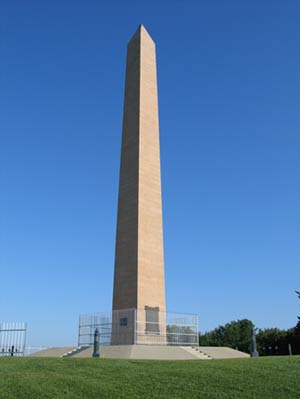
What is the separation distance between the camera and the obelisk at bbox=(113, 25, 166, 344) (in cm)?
2442

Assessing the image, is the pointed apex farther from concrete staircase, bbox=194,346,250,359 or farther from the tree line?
the tree line

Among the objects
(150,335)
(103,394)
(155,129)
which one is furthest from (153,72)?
(103,394)

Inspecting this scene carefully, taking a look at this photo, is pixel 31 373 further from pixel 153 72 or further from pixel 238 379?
pixel 153 72

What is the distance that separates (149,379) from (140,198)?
→ 13.9 metres

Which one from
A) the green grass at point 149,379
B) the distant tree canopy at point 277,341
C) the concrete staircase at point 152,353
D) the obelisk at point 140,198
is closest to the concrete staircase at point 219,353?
the concrete staircase at point 152,353

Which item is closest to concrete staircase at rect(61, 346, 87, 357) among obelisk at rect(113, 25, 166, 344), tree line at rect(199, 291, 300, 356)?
obelisk at rect(113, 25, 166, 344)

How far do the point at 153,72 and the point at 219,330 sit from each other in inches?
1496

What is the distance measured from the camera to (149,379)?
12789 mm

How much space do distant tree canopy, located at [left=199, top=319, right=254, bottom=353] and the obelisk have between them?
1301 inches

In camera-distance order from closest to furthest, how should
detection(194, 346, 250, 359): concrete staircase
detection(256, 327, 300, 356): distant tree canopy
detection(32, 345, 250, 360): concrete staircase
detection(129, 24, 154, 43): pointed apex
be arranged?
detection(32, 345, 250, 360): concrete staircase → detection(194, 346, 250, 359): concrete staircase → detection(129, 24, 154, 43): pointed apex → detection(256, 327, 300, 356): distant tree canopy

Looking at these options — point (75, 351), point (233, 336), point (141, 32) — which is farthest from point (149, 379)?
point (233, 336)

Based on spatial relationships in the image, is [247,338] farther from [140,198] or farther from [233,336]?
[140,198]

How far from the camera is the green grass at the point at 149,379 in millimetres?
11492

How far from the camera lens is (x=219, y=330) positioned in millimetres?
58125
